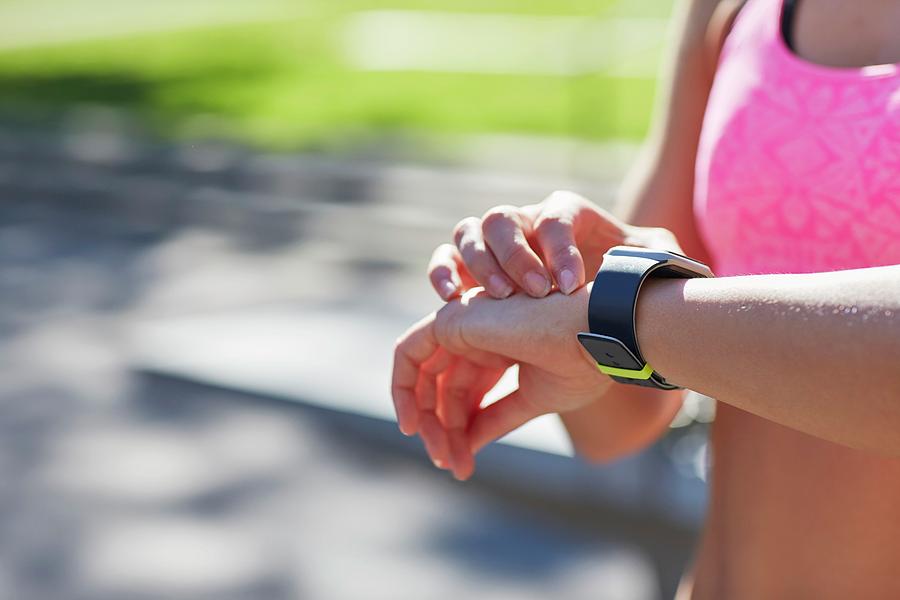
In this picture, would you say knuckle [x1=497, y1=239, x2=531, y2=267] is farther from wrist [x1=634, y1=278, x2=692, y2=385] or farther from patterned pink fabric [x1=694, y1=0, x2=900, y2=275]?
patterned pink fabric [x1=694, y1=0, x2=900, y2=275]

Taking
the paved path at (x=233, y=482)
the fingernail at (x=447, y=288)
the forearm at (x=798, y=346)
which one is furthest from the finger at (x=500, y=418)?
the paved path at (x=233, y=482)

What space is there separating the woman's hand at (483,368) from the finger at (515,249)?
0.02 m

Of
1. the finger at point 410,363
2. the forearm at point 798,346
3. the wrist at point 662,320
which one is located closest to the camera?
the forearm at point 798,346

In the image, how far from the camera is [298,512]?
4.02m

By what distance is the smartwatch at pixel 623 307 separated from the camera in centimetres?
101

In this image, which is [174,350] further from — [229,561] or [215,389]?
[229,561]

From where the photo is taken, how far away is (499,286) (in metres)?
1.14

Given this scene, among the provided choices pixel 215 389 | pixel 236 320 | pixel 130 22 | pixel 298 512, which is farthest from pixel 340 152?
pixel 130 22

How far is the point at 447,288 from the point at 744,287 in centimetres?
36

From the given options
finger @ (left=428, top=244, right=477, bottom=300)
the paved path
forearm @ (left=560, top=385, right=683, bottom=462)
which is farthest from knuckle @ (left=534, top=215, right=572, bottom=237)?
the paved path

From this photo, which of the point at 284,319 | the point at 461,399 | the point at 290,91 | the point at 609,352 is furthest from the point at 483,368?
the point at 290,91

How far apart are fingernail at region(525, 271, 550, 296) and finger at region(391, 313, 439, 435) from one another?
131 millimetres

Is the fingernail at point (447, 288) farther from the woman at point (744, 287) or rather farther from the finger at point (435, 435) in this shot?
the finger at point (435, 435)

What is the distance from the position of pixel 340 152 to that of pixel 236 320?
326cm
